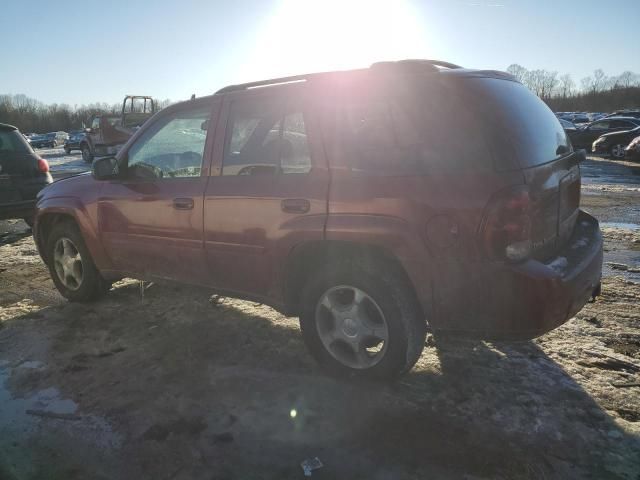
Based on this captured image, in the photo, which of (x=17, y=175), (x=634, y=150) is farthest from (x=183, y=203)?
(x=634, y=150)

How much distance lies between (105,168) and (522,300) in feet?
11.1

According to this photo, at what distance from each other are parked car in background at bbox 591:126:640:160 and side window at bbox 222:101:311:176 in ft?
65.5

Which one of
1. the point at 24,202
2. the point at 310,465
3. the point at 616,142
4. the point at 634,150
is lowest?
the point at 310,465

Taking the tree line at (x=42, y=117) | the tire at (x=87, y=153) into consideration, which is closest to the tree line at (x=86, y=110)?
the tree line at (x=42, y=117)

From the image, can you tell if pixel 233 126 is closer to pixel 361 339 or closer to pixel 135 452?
pixel 361 339

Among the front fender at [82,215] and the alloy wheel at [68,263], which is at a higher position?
the front fender at [82,215]

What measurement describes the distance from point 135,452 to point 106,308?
2400mm

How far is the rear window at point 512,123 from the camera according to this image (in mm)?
2500

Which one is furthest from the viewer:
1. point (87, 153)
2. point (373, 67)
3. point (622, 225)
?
point (87, 153)

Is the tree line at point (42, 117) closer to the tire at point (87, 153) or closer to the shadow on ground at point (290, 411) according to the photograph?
the tire at point (87, 153)

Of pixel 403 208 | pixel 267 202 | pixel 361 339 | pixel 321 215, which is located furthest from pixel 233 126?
pixel 361 339

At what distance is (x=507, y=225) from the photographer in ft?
7.84

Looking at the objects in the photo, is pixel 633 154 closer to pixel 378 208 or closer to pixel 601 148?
pixel 601 148

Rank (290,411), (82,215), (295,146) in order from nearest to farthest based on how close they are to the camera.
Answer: (290,411) < (295,146) < (82,215)
